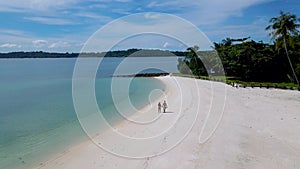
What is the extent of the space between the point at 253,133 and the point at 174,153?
585cm

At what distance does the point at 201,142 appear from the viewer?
15.0 metres

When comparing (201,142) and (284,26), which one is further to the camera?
(284,26)

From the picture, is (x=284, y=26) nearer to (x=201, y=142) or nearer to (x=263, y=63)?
(x=263, y=63)

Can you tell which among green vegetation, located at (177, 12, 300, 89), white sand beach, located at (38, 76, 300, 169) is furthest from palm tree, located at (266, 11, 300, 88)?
white sand beach, located at (38, 76, 300, 169)

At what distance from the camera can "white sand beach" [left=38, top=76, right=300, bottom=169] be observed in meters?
12.5

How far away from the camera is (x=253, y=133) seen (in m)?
16.5

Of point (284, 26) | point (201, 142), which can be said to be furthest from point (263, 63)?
point (201, 142)

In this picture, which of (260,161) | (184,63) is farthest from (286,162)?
(184,63)

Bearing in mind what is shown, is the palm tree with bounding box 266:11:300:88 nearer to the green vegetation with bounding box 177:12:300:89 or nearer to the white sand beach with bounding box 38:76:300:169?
the green vegetation with bounding box 177:12:300:89

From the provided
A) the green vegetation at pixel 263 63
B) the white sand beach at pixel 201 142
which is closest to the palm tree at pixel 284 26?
the green vegetation at pixel 263 63

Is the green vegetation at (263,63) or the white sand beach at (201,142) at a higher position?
the green vegetation at (263,63)

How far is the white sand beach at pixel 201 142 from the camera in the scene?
12.5 metres

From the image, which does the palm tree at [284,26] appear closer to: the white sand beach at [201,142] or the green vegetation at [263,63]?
the green vegetation at [263,63]

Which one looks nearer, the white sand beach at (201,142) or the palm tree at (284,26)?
the white sand beach at (201,142)
